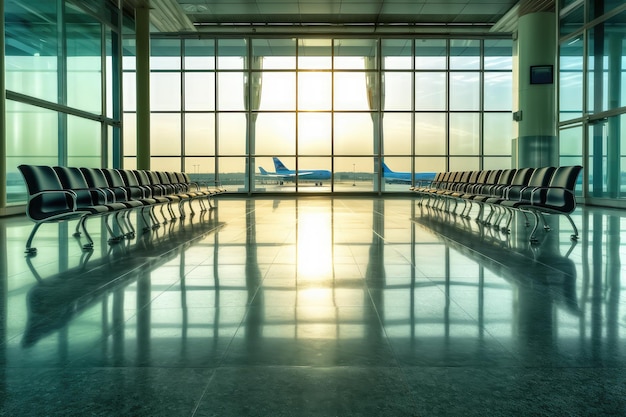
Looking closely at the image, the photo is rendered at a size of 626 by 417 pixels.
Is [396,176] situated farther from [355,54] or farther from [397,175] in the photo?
[355,54]

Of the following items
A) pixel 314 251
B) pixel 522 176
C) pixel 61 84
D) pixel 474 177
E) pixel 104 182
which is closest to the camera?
pixel 314 251

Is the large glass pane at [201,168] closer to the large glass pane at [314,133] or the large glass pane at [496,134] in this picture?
the large glass pane at [314,133]

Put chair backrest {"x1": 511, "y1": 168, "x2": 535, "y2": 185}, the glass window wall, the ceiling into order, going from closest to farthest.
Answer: chair backrest {"x1": 511, "y1": 168, "x2": 535, "y2": 185}, the glass window wall, the ceiling

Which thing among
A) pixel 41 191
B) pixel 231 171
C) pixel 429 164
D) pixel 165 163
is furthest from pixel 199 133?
pixel 41 191

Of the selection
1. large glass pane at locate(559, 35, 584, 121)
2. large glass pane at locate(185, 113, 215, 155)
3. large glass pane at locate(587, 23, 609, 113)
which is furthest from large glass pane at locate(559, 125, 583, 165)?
large glass pane at locate(185, 113, 215, 155)

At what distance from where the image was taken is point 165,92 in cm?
1783

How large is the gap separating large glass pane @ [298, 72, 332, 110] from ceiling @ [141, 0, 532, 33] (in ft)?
5.58

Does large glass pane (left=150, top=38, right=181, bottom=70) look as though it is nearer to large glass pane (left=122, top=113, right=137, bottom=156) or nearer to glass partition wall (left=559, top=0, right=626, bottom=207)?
large glass pane (left=122, top=113, right=137, bottom=156)

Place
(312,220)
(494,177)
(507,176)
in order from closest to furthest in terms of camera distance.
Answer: (507,176) < (312,220) < (494,177)

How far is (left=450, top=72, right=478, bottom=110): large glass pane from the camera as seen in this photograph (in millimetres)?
18031

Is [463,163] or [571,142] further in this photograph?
[463,163]

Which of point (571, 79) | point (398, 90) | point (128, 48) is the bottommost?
point (571, 79)

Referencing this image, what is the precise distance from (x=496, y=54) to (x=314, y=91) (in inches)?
268

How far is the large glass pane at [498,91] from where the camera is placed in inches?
711
